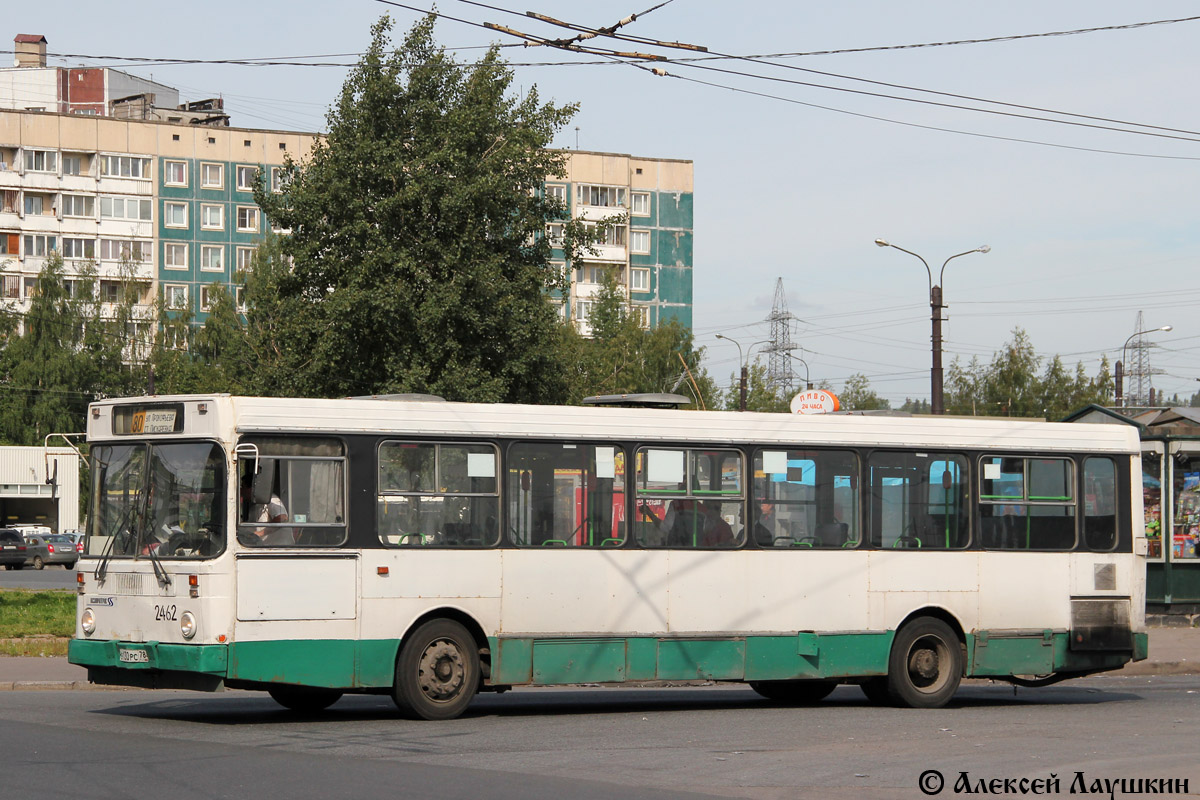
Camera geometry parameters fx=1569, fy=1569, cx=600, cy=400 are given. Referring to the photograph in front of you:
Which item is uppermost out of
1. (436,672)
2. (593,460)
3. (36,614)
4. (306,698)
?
(593,460)

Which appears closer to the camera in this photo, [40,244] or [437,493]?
[437,493]

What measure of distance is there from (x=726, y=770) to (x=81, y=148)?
3082 inches

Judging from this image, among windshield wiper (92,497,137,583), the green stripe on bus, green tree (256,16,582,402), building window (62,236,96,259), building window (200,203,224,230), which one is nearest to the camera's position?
the green stripe on bus

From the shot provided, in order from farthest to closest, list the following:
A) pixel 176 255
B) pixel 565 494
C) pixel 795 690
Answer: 1. pixel 176 255
2. pixel 795 690
3. pixel 565 494

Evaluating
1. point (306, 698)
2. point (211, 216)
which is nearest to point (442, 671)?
point (306, 698)

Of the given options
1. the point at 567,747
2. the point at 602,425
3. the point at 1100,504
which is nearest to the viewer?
the point at 567,747

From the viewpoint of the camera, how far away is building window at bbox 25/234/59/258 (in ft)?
271

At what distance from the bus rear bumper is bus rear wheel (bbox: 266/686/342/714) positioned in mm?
1380

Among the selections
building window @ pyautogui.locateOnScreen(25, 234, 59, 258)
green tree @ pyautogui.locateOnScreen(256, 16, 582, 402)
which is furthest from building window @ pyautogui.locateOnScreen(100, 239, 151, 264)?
green tree @ pyautogui.locateOnScreen(256, 16, 582, 402)

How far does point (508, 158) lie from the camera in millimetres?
33500

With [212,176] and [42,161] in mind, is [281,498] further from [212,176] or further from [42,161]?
[42,161]

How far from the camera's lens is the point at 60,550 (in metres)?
59.8

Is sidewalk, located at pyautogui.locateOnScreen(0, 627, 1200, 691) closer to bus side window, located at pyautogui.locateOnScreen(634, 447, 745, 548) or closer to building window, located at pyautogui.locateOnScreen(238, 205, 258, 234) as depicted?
bus side window, located at pyautogui.locateOnScreen(634, 447, 745, 548)

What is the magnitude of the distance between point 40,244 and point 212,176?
9.62m
